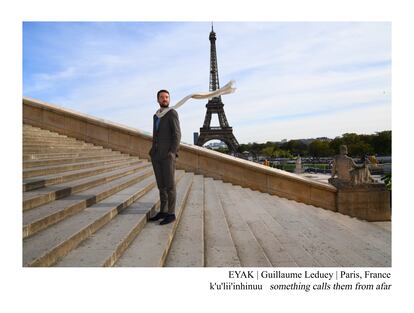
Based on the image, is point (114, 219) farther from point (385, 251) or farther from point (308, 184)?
point (308, 184)

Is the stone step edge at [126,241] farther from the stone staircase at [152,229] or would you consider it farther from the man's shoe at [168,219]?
the man's shoe at [168,219]

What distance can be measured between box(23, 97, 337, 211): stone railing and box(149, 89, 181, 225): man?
14.2 ft

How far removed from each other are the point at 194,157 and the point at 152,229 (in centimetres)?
483

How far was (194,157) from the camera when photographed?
7891 mm

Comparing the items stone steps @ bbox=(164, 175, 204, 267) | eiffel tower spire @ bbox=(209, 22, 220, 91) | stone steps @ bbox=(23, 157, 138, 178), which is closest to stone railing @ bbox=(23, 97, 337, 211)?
stone steps @ bbox=(23, 157, 138, 178)

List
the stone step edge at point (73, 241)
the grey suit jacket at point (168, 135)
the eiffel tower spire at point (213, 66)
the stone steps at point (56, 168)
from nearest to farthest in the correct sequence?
1. the stone step edge at point (73, 241)
2. the grey suit jacket at point (168, 135)
3. the stone steps at point (56, 168)
4. the eiffel tower spire at point (213, 66)

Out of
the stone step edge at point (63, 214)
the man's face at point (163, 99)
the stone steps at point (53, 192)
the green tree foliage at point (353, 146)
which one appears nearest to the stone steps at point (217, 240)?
the stone step edge at point (63, 214)

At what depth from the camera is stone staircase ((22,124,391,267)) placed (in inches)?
96.1

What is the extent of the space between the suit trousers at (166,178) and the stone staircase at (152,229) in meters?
0.29

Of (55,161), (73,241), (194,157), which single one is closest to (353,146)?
(194,157)

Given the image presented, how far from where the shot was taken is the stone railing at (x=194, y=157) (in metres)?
7.12

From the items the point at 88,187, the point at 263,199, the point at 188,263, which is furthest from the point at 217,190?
the point at 188,263

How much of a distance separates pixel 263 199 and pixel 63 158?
13.4ft
